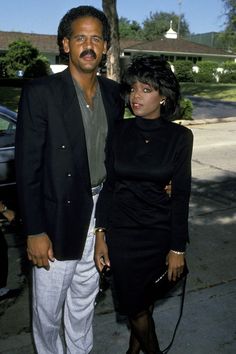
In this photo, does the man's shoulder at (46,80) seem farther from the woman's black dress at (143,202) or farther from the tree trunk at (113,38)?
the tree trunk at (113,38)

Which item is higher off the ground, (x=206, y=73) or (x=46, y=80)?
(x=46, y=80)

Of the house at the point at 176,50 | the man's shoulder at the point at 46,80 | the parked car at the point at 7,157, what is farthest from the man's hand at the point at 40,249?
the house at the point at 176,50

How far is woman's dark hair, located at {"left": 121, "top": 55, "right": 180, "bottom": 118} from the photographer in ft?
8.06

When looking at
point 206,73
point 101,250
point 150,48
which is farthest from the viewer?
point 150,48

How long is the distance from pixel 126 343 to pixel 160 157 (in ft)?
4.84

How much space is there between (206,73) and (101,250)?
1610 inches

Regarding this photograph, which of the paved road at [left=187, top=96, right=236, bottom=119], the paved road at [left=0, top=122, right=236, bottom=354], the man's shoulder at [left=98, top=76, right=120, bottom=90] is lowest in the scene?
the paved road at [left=187, top=96, right=236, bottom=119]

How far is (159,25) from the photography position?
382 feet

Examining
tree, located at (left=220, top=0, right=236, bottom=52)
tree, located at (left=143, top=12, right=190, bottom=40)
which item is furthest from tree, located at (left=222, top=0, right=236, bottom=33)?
tree, located at (left=143, top=12, right=190, bottom=40)

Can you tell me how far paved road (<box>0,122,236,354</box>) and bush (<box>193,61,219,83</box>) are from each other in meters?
36.5

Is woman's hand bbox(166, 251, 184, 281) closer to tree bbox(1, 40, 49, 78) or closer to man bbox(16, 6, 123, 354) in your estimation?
man bbox(16, 6, 123, 354)

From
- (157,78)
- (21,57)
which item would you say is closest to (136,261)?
(157,78)

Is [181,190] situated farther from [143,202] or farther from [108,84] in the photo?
[108,84]

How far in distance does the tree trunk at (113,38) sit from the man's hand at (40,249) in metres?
12.6
